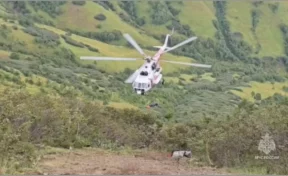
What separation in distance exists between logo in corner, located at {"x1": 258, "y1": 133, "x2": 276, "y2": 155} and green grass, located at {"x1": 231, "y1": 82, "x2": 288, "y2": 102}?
309 feet

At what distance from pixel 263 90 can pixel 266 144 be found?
109511 millimetres

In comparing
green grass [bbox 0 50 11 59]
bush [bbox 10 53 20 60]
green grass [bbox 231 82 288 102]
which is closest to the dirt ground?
green grass [bbox 0 50 11 59]

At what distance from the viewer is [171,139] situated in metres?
49.2

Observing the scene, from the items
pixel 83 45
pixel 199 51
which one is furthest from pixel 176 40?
pixel 83 45

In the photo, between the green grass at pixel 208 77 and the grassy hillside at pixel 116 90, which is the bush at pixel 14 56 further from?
the green grass at pixel 208 77

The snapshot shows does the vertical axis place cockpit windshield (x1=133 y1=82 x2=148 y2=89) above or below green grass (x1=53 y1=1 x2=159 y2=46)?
below

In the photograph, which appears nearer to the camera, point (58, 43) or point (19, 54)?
point (19, 54)

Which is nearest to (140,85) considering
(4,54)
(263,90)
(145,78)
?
(145,78)

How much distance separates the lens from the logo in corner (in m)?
32.2

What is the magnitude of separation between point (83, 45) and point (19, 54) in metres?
23.3

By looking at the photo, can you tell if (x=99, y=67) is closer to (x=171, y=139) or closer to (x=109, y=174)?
(x=171, y=139)

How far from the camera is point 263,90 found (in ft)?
458

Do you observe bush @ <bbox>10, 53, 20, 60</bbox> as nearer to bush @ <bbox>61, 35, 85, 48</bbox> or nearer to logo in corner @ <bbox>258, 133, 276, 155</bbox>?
bush @ <bbox>61, 35, 85, 48</bbox>

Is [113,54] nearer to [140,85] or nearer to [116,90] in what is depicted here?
[116,90]
